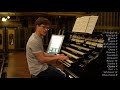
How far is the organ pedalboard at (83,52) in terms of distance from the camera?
4.37m

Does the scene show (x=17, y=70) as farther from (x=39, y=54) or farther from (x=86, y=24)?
(x=39, y=54)

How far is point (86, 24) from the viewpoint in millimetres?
5164

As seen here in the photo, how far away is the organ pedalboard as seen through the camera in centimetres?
437

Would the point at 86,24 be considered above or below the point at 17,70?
above

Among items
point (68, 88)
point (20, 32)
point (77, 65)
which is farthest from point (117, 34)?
point (20, 32)

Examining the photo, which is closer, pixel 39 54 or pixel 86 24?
pixel 39 54

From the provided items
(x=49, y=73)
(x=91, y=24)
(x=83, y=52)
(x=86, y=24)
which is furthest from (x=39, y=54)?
(x=86, y=24)

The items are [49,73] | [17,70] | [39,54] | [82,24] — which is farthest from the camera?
[17,70]

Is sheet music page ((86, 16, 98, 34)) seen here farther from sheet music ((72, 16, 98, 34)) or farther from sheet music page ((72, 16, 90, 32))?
sheet music page ((72, 16, 90, 32))

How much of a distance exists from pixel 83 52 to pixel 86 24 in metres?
0.55

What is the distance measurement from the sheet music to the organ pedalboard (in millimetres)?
93

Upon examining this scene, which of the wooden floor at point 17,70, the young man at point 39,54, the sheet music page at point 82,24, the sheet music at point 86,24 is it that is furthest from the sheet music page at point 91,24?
the wooden floor at point 17,70

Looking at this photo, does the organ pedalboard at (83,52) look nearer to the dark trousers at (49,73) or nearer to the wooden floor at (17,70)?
Answer: the dark trousers at (49,73)
